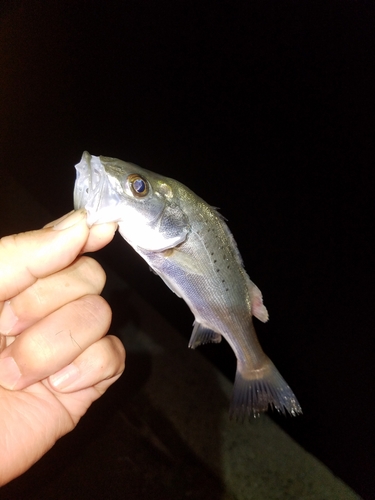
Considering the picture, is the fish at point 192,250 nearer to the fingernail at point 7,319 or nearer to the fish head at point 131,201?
the fish head at point 131,201

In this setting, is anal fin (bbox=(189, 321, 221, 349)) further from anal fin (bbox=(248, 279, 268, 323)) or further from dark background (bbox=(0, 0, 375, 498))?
dark background (bbox=(0, 0, 375, 498))

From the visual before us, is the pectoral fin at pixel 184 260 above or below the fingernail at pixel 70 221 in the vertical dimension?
below

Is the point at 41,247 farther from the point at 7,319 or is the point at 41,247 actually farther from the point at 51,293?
the point at 7,319

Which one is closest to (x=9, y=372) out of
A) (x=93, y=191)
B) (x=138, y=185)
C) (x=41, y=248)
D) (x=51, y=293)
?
(x=51, y=293)

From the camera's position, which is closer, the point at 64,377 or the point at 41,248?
the point at 41,248

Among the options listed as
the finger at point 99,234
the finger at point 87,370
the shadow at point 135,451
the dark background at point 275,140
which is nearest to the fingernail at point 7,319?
the finger at point 87,370

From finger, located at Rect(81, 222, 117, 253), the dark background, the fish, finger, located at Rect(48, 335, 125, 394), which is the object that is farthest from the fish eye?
the dark background

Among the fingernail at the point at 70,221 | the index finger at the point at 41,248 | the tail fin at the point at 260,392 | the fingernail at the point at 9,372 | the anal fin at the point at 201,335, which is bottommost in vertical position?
the tail fin at the point at 260,392
